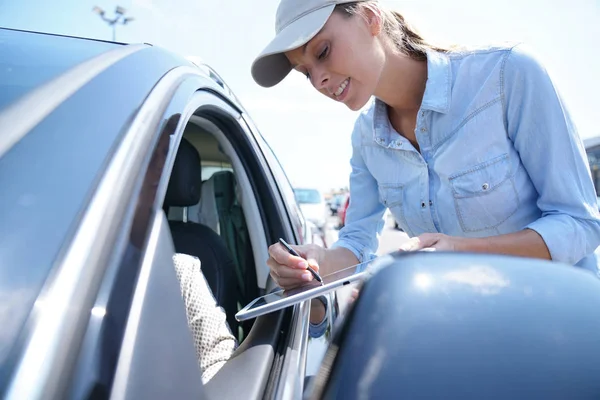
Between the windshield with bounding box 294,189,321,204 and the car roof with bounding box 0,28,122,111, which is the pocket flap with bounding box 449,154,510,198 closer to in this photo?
the car roof with bounding box 0,28,122,111

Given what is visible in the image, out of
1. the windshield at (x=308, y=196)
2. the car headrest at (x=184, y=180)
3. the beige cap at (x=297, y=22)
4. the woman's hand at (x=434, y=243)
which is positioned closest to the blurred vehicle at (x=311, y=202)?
the windshield at (x=308, y=196)

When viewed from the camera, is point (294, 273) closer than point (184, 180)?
Yes

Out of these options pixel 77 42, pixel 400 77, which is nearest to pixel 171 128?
pixel 77 42

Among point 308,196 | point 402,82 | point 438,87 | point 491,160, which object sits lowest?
point 491,160

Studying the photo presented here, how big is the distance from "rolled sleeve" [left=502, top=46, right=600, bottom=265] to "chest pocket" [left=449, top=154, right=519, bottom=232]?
9 centimetres

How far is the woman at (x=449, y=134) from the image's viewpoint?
4.47 feet

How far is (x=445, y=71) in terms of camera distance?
1620 mm

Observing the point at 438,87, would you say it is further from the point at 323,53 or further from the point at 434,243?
the point at 434,243

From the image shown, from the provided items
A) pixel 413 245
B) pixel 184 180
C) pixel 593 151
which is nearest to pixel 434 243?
pixel 413 245

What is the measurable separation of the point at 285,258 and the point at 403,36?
0.97 metres

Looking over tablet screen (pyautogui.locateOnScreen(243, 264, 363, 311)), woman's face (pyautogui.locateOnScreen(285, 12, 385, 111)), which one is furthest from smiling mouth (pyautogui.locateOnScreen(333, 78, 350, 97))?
tablet screen (pyautogui.locateOnScreen(243, 264, 363, 311))

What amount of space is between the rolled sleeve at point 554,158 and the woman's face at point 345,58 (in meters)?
0.44

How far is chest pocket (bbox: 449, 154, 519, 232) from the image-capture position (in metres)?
1.49

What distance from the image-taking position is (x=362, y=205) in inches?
78.8
